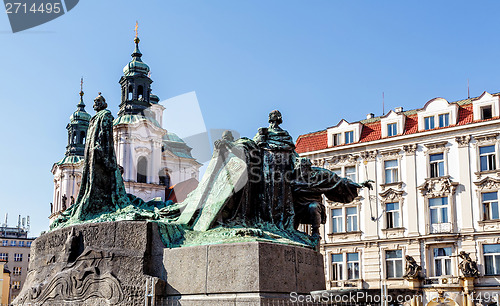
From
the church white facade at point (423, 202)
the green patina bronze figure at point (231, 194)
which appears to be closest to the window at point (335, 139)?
the church white facade at point (423, 202)

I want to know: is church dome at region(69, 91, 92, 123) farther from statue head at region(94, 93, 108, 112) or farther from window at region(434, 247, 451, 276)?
statue head at region(94, 93, 108, 112)

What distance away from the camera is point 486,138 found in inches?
1316

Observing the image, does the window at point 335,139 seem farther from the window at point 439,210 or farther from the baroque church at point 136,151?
the baroque church at point 136,151

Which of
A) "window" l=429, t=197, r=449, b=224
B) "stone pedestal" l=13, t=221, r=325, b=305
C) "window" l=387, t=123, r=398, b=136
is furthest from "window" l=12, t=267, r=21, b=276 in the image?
"stone pedestal" l=13, t=221, r=325, b=305

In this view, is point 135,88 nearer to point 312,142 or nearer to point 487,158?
point 312,142

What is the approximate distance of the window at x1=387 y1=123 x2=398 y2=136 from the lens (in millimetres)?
36750

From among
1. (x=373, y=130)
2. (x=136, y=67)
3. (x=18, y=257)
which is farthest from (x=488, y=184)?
(x=18, y=257)

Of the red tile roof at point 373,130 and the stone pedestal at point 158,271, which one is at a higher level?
the red tile roof at point 373,130

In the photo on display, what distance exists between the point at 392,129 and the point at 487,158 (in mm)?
5394

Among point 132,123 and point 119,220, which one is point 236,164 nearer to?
point 119,220

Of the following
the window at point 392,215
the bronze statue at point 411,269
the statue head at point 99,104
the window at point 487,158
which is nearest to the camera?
the statue head at point 99,104

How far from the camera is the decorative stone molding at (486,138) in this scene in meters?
33.2

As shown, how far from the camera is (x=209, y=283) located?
10.7 m

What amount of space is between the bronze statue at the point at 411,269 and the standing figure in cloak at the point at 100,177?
23.1 metres
